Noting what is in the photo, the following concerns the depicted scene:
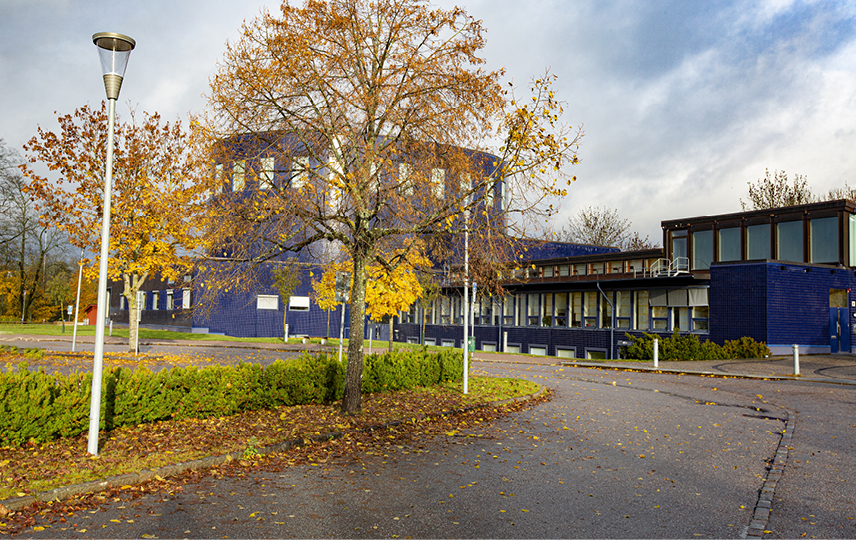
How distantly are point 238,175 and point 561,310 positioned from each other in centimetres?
2899

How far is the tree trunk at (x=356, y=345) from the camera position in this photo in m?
10.8

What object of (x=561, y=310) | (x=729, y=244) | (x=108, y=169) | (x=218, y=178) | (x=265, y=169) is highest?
(x=729, y=244)

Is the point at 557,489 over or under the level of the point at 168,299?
under

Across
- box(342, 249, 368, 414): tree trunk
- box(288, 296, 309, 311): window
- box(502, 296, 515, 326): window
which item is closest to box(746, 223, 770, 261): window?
box(502, 296, 515, 326): window

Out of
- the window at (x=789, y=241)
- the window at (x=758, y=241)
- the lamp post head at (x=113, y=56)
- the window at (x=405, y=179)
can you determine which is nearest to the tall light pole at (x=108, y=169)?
the lamp post head at (x=113, y=56)

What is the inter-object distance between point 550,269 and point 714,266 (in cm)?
1407

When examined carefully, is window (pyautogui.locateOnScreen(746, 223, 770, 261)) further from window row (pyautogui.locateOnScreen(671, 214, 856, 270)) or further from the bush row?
the bush row

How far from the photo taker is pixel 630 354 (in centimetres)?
2798

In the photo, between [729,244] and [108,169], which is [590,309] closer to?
[729,244]

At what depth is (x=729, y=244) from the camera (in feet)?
107

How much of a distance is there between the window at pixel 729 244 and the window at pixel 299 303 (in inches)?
1159

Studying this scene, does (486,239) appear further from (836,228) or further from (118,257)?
(836,228)

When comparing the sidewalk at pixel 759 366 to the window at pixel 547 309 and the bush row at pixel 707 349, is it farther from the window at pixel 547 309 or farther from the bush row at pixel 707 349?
the window at pixel 547 309

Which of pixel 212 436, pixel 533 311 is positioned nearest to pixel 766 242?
pixel 533 311
